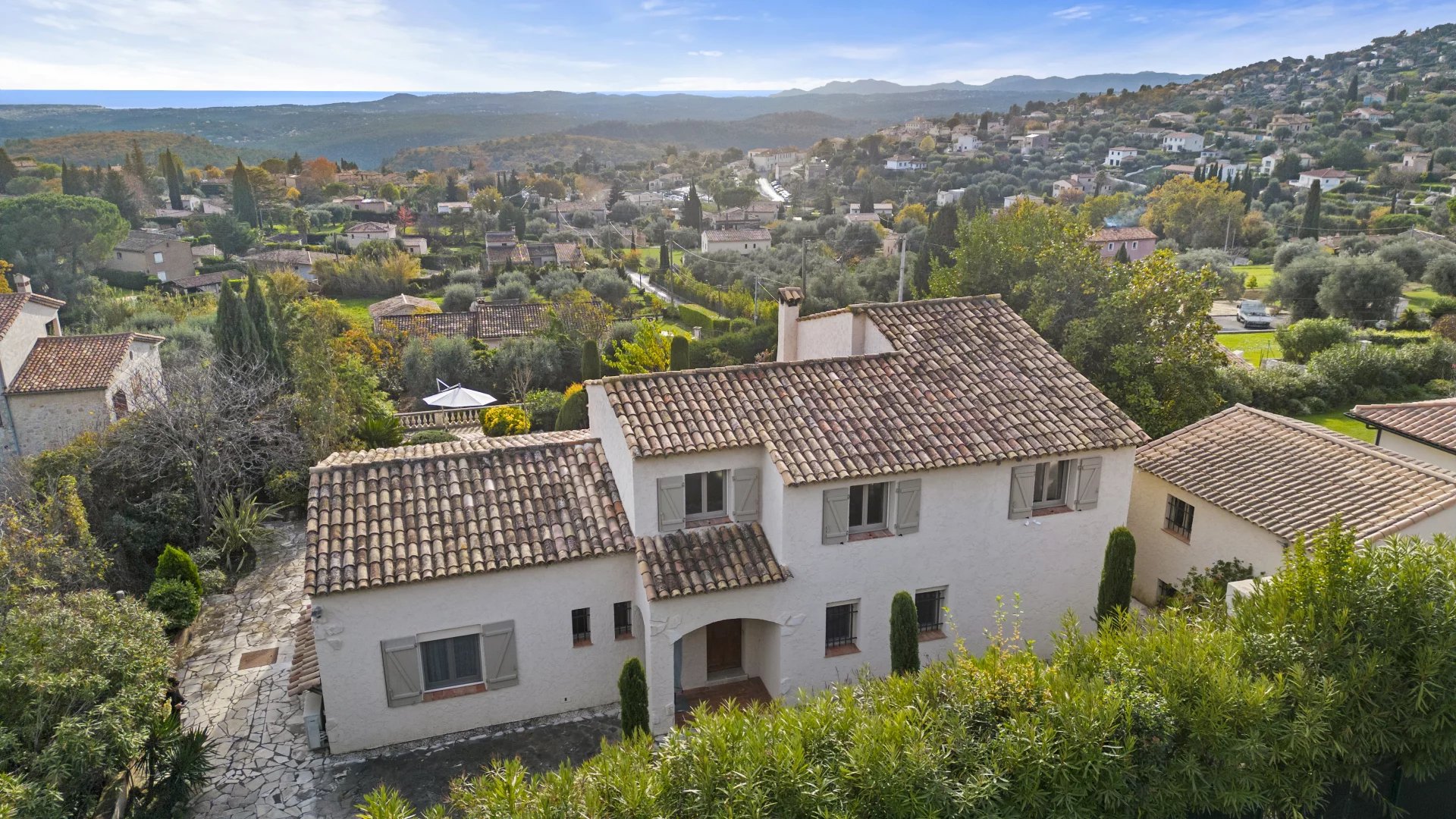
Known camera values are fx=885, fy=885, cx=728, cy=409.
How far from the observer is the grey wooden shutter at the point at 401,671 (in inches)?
600

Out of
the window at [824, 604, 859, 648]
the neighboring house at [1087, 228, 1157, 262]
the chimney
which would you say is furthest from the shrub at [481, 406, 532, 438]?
the neighboring house at [1087, 228, 1157, 262]

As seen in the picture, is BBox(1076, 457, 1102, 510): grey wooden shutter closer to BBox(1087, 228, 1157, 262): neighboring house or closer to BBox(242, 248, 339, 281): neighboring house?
BBox(1087, 228, 1157, 262): neighboring house

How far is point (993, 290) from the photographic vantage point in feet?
137

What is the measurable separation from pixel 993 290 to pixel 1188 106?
19005 cm

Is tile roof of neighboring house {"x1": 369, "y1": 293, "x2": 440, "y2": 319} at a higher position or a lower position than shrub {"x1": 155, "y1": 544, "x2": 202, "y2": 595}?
lower

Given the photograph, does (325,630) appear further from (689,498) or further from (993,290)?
(993,290)

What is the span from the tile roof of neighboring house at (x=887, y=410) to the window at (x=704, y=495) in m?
1.01

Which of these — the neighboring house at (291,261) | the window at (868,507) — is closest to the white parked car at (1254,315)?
the window at (868,507)

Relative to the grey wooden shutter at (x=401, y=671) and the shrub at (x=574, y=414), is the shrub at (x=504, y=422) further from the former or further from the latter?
the grey wooden shutter at (x=401, y=671)

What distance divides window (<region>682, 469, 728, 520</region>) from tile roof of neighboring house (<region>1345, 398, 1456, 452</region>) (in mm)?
17541

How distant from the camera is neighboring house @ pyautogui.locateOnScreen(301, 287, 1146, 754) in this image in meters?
15.3

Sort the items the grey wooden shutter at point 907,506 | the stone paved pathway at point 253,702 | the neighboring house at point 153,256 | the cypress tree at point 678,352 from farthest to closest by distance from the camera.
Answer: the neighboring house at point 153,256 < the cypress tree at point 678,352 < the grey wooden shutter at point 907,506 < the stone paved pathway at point 253,702

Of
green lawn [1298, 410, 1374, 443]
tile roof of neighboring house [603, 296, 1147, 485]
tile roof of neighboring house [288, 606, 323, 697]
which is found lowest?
green lawn [1298, 410, 1374, 443]

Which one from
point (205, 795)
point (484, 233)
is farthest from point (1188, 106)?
point (205, 795)
